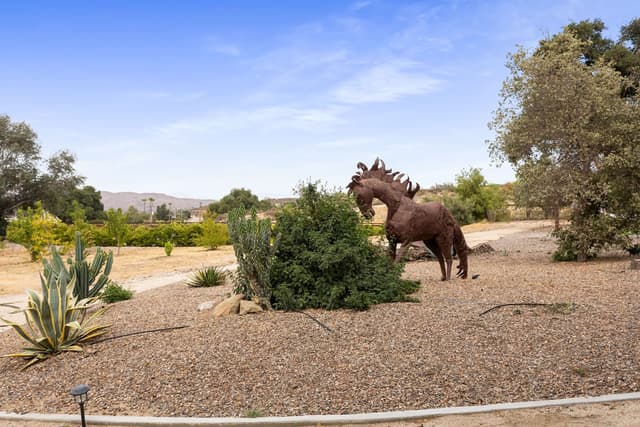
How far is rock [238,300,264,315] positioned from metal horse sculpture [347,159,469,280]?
2.76m

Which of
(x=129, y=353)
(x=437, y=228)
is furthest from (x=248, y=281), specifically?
(x=437, y=228)

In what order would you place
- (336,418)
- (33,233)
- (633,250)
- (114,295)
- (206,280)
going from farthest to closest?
(33,233) < (633,250) < (206,280) < (114,295) < (336,418)

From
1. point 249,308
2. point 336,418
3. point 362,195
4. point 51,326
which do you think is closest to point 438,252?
point 362,195

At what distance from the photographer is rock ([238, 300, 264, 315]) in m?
7.18

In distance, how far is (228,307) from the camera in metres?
7.29

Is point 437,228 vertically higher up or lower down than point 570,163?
lower down

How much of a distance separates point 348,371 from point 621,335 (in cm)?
344

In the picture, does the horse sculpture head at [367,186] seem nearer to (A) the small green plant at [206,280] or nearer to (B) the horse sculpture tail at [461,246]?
(B) the horse sculpture tail at [461,246]

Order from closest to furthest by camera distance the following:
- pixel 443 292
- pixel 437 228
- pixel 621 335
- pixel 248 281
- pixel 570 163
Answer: pixel 621 335, pixel 248 281, pixel 443 292, pixel 437 228, pixel 570 163

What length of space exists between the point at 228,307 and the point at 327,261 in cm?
163

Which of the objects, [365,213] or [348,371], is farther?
[365,213]

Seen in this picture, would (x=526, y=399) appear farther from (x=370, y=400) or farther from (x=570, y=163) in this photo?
(x=570, y=163)

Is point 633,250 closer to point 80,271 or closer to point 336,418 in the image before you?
point 336,418

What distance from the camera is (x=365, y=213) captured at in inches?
345
